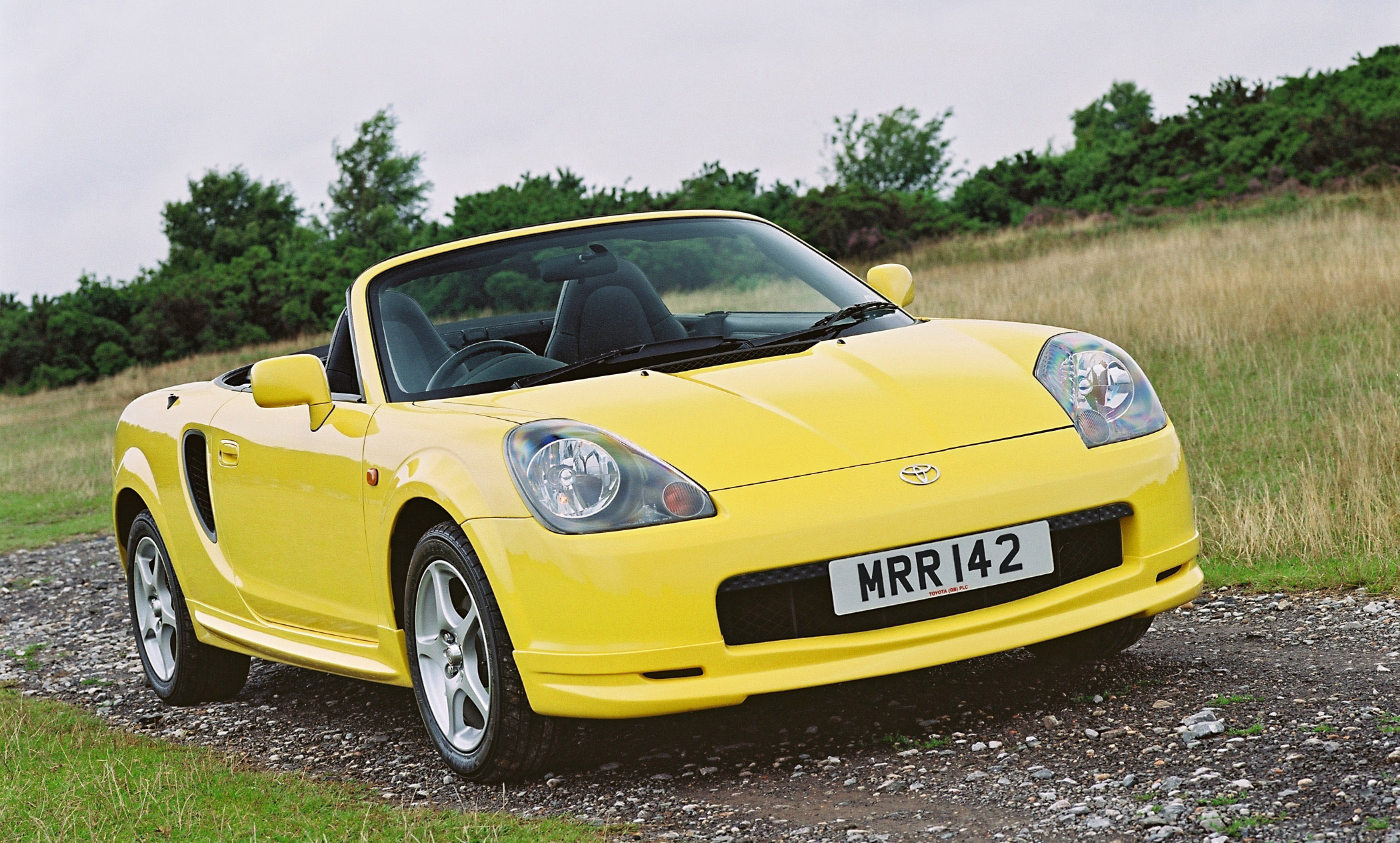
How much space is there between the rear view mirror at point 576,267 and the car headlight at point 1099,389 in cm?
149

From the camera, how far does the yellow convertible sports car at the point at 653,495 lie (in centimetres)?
338

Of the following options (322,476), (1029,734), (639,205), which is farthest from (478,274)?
(639,205)

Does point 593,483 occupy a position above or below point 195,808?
above

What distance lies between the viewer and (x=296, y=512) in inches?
176

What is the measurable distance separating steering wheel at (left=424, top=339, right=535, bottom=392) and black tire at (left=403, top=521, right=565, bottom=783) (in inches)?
23.9

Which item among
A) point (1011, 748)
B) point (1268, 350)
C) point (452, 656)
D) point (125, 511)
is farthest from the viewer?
point (1268, 350)

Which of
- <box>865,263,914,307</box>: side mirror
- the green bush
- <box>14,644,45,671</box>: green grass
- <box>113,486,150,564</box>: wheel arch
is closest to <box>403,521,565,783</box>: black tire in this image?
<box>865,263,914,307</box>: side mirror

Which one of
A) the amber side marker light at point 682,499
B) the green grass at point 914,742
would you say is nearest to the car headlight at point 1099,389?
the green grass at point 914,742

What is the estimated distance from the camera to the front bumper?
3336mm

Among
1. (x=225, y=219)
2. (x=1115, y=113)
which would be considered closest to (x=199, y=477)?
(x=225, y=219)

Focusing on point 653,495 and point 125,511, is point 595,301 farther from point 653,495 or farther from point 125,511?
point 125,511

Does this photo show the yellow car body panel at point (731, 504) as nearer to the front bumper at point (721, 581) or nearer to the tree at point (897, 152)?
the front bumper at point (721, 581)

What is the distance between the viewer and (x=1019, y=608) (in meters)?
3.54

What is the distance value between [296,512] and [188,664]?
4.50ft
